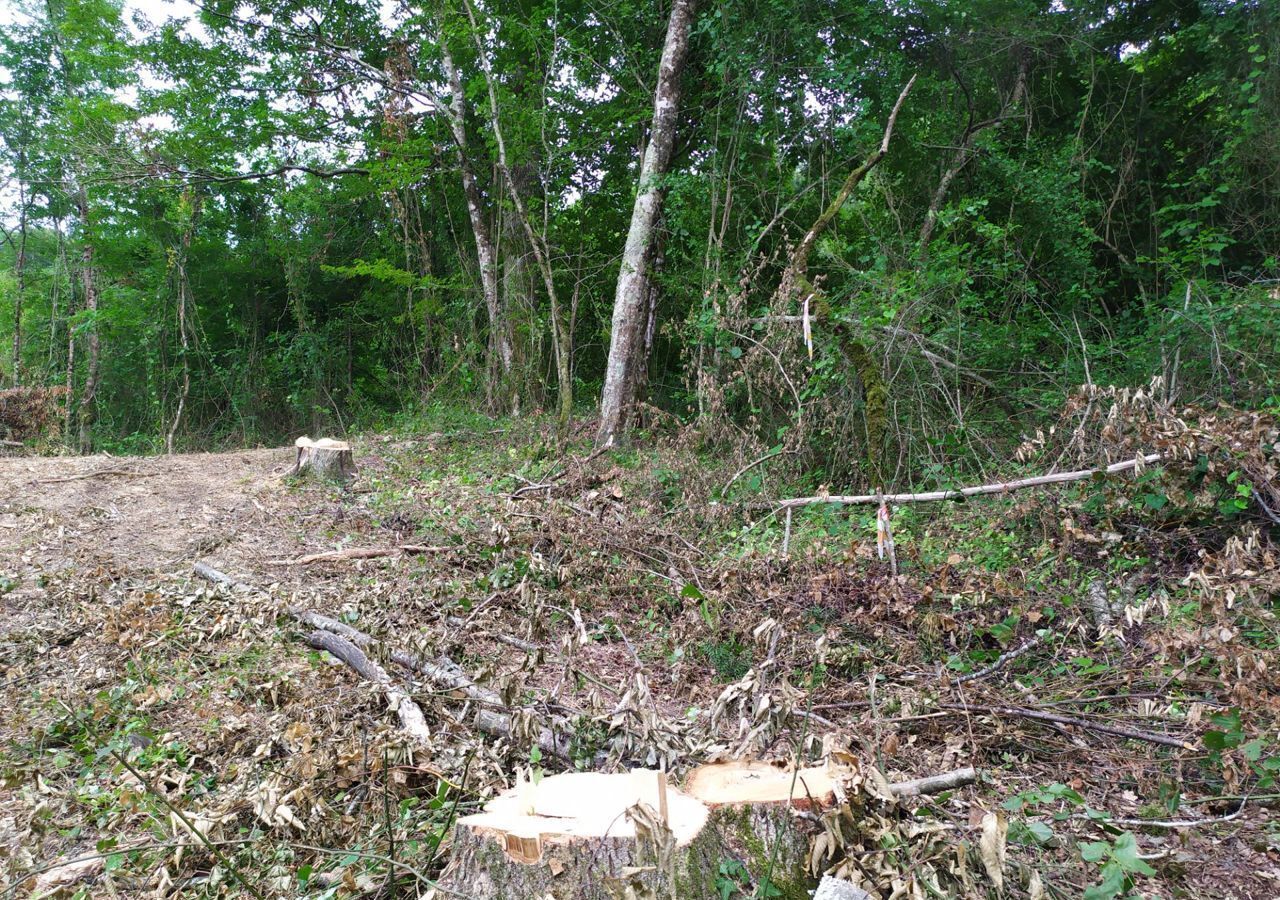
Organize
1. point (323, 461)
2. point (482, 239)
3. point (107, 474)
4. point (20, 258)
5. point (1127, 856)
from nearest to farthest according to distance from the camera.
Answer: point (1127, 856), point (323, 461), point (107, 474), point (482, 239), point (20, 258)

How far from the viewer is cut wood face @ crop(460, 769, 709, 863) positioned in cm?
213

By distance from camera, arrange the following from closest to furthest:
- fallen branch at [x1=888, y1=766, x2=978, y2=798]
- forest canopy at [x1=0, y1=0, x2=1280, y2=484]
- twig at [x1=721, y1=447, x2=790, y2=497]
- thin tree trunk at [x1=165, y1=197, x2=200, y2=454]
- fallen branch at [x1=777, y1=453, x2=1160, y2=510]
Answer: fallen branch at [x1=888, y1=766, x2=978, y2=798]
fallen branch at [x1=777, y1=453, x2=1160, y2=510]
twig at [x1=721, y1=447, x2=790, y2=497]
forest canopy at [x1=0, y1=0, x2=1280, y2=484]
thin tree trunk at [x1=165, y1=197, x2=200, y2=454]

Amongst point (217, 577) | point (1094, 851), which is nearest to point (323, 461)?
point (217, 577)

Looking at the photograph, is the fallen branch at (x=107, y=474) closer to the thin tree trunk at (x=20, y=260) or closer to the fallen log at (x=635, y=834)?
the fallen log at (x=635, y=834)

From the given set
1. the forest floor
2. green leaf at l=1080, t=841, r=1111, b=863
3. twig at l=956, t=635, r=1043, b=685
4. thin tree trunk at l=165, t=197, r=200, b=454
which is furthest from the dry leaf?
thin tree trunk at l=165, t=197, r=200, b=454

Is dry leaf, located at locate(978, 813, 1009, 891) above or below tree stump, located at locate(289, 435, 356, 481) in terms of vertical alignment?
below

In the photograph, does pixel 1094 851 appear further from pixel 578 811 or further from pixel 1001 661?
pixel 1001 661

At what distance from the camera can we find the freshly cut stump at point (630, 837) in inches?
83.0

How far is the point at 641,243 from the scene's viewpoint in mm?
10086

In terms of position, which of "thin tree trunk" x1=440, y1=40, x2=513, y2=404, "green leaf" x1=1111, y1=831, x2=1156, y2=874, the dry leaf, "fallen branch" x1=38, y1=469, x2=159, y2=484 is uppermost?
"thin tree trunk" x1=440, y1=40, x2=513, y2=404

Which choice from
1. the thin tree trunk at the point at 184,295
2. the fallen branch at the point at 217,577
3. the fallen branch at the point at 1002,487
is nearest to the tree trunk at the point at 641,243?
the fallen branch at the point at 1002,487

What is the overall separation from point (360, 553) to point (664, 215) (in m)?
6.49

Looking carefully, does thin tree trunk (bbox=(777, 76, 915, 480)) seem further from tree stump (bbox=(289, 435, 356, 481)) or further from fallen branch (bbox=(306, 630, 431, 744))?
tree stump (bbox=(289, 435, 356, 481))

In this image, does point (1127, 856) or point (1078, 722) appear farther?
point (1078, 722)
